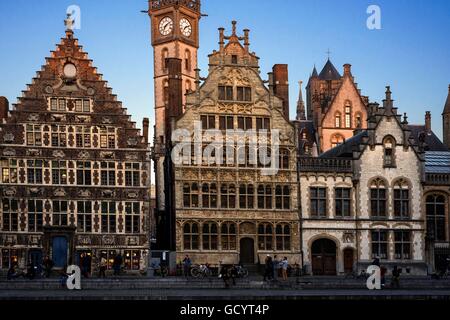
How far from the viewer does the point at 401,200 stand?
64.9 meters

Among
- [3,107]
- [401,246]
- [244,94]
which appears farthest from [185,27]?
[401,246]

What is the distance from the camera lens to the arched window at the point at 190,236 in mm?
61656

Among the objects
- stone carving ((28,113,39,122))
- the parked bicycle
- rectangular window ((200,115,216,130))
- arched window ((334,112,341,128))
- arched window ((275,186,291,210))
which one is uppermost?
arched window ((334,112,341,128))

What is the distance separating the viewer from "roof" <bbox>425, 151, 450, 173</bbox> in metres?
68.0

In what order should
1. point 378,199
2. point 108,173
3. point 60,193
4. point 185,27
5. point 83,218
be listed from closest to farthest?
point 60,193, point 83,218, point 108,173, point 378,199, point 185,27

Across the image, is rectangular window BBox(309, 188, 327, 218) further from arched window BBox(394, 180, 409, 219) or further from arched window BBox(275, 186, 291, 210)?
A: arched window BBox(394, 180, 409, 219)

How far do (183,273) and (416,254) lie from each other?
16050 millimetres

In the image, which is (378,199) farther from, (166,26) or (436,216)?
(166,26)

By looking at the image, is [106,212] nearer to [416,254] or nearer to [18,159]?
[18,159]

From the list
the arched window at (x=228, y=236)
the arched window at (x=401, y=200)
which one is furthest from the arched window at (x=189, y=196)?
the arched window at (x=401, y=200)

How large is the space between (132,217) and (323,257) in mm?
12586

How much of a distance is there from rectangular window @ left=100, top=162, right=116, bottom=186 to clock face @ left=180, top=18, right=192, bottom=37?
44.2 m

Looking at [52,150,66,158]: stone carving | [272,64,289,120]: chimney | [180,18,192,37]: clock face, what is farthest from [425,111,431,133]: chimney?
[52,150,66,158]: stone carving
